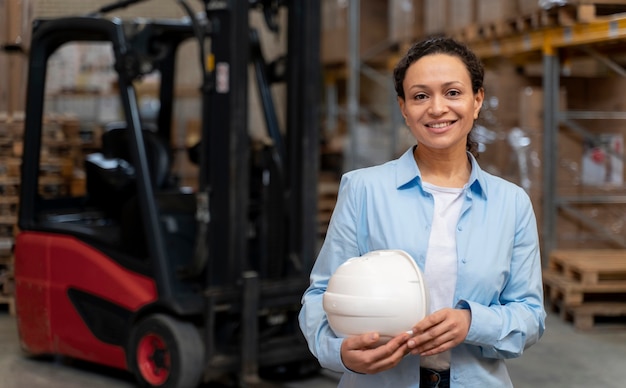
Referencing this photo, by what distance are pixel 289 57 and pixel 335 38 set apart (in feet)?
24.8

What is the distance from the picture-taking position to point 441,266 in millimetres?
2059

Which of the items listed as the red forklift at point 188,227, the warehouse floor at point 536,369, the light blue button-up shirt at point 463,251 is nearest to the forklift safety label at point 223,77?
the red forklift at point 188,227

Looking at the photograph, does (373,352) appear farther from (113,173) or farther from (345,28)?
(345,28)

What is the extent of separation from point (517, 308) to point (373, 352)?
36 cm

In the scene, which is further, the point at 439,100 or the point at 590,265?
the point at 590,265

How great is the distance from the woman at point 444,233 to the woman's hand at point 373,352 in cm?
7

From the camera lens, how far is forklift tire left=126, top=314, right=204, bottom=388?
4980 mm

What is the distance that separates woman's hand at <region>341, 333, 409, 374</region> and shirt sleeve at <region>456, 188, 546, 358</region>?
16 cm

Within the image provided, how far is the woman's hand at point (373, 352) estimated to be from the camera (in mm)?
1869

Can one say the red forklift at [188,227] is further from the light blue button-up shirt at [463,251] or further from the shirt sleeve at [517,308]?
the shirt sleeve at [517,308]

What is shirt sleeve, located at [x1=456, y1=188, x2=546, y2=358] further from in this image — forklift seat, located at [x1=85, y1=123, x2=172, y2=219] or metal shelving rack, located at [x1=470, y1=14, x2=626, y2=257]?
metal shelving rack, located at [x1=470, y1=14, x2=626, y2=257]

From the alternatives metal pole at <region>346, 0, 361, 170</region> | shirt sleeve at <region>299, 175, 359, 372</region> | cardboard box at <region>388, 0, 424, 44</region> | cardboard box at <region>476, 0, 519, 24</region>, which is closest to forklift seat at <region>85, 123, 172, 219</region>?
shirt sleeve at <region>299, 175, 359, 372</region>

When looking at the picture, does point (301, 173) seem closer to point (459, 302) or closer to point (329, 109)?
point (459, 302)

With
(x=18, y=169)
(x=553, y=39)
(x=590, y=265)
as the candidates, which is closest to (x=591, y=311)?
(x=590, y=265)
